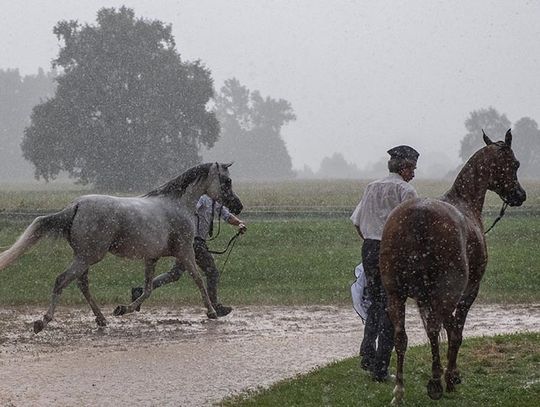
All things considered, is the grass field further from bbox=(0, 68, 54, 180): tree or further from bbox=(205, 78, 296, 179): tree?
bbox=(0, 68, 54, 180): tree

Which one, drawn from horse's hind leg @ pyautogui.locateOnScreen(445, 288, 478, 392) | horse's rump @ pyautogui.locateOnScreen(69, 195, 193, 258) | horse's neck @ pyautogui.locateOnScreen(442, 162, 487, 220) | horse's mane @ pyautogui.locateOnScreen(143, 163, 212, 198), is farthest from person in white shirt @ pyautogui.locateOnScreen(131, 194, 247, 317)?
horse's hind leg @ pyautogui.locateOnScreen(445, 288, 478, 392)

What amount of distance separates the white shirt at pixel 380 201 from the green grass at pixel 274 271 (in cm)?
679

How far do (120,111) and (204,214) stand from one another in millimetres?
39227

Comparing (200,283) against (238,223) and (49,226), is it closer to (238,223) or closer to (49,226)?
(238,223)

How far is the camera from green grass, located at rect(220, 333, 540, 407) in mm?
7328

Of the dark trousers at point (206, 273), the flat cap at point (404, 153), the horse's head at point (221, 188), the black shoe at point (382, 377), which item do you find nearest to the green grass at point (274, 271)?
the dark trousers at point (206, 273)

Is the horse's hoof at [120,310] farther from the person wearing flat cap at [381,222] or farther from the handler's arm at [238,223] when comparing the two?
the person wearing flat cap at [381,222]

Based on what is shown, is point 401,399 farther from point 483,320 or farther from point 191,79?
point 191,79

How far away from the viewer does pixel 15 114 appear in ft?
505

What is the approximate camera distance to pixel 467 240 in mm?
7352

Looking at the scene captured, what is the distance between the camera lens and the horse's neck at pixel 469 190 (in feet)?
25.8

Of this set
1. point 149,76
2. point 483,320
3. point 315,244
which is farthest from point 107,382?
point 149,76

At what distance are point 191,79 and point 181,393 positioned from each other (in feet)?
154

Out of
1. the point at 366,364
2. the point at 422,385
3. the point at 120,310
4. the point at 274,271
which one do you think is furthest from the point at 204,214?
the point at 422,385
